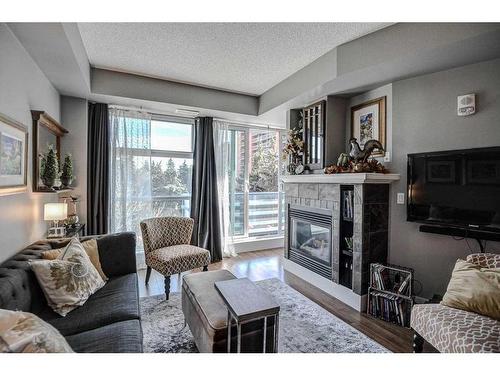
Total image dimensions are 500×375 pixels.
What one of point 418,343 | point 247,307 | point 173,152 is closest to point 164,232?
point 173,152

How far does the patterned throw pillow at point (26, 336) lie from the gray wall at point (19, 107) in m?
1.18

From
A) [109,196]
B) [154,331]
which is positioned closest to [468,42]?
[154,331]

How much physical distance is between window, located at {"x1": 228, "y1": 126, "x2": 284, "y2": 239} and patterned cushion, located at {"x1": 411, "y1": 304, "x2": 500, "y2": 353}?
3.16 metres

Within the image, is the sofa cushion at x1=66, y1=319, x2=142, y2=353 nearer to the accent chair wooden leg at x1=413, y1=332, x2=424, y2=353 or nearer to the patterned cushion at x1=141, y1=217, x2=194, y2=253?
the patterned cushion at x1=141, y1=217, x2=194, y2=253

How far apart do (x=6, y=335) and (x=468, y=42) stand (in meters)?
3.04

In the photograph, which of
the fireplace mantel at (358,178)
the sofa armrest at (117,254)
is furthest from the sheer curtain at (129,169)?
the fireplace mantel at (358,178)

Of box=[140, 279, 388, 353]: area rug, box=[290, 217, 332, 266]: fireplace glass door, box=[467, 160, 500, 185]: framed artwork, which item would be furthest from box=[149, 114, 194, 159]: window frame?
box=[467, 160, 500, 185]: framed artwork

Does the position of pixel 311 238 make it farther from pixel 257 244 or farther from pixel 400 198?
pixel 257 244

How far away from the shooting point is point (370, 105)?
297 centimetres

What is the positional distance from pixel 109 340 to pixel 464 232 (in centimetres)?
271

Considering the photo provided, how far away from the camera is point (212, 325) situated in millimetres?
1536

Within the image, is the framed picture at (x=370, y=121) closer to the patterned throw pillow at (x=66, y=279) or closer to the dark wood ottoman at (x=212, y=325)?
the dark wood ottoman at (x=212, y=325)

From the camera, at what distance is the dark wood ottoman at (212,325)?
5.02ft
